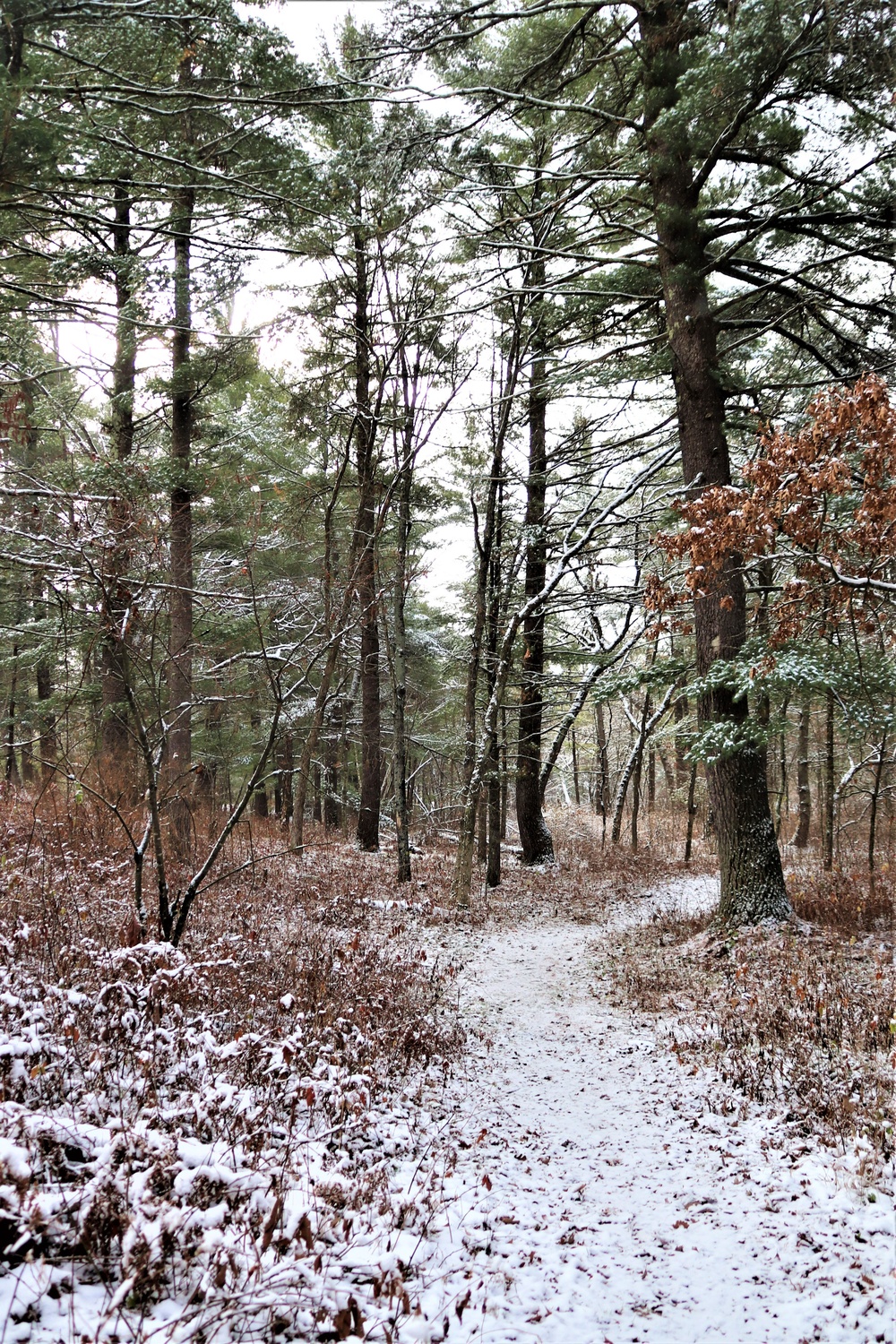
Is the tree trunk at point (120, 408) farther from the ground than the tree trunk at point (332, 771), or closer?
farther from the ground

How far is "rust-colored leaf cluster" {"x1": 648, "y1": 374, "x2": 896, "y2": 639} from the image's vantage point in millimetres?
5148

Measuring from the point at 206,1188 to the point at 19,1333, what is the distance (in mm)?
885

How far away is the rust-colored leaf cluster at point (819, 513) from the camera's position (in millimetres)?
5148

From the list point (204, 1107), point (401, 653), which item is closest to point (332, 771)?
point (401, 653)

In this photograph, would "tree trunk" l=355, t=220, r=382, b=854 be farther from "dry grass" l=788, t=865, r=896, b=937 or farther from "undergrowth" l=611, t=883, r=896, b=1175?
"dry grass" l=788, t=865, r=896, b=937

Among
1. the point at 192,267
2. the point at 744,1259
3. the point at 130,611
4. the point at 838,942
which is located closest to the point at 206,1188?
the point at 744,1259

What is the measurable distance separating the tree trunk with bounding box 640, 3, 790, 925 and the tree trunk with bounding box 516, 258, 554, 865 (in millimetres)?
4664

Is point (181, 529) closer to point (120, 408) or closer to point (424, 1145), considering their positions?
point (120, 408)

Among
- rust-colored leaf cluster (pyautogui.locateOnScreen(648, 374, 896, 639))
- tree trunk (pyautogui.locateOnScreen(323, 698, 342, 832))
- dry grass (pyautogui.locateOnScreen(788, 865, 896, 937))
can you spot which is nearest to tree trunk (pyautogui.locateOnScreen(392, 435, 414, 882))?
dry grass (pyautogui.locateOnScreen(788, 865, 896, 937))

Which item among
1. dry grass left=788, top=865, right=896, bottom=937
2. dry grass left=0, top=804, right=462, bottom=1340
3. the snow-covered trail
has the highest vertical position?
dry grass left=0, top=804, right=462, bottom=1340

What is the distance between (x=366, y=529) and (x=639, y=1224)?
1280cm

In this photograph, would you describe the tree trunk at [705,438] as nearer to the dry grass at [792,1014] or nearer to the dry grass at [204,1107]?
the dry grass at [792,1014]

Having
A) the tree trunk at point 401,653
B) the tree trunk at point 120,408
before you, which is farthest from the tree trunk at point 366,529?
the tree trunk at point 120,408

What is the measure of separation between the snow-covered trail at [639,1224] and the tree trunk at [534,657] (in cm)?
853
